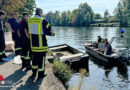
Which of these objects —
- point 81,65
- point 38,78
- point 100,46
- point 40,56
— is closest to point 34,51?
point 40,56

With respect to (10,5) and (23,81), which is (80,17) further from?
(23,81)

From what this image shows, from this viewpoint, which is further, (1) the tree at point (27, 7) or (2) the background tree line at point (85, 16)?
(2) the background tree line at point (85, 16)

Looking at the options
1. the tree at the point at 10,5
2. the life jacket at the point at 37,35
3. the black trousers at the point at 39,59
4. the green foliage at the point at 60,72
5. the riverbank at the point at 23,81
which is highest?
the tree at the point at 10,5

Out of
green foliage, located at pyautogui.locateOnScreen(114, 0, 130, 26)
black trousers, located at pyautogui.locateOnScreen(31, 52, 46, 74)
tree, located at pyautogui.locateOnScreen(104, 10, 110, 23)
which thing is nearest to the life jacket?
black trousers, located at pyautogui.locateOnScreen(31, 52, 46, 74)

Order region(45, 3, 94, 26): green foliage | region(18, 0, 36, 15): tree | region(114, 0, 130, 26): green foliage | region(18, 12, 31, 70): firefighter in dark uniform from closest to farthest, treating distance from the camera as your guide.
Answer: region(18, 12, 31, 70): firefighter in dark uniform → region(18, 0, 36, 15): tree → region(114, 0, 130, 26): green foliage → region(45, 3, 94, 26): green foliage

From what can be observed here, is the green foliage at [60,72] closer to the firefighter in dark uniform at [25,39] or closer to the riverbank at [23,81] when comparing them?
the riverbank at [23,81]

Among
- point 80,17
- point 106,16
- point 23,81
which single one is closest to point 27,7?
point 23,81

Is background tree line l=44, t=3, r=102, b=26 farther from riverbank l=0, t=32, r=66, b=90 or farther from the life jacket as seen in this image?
the life jacket

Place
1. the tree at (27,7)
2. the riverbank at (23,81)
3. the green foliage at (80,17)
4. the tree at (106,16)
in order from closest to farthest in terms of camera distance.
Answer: the riverbank at (23,81), the tree at (27,7), the green foliage at (80,17), the tree at (106,16)

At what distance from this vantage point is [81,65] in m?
11.5

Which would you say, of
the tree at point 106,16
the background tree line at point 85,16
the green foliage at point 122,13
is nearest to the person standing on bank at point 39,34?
the green foliage at point 122,13

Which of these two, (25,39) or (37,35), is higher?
(37,35)

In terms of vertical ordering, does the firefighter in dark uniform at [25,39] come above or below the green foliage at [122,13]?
below

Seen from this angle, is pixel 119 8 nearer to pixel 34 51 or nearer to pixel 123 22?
pixel 123 22
